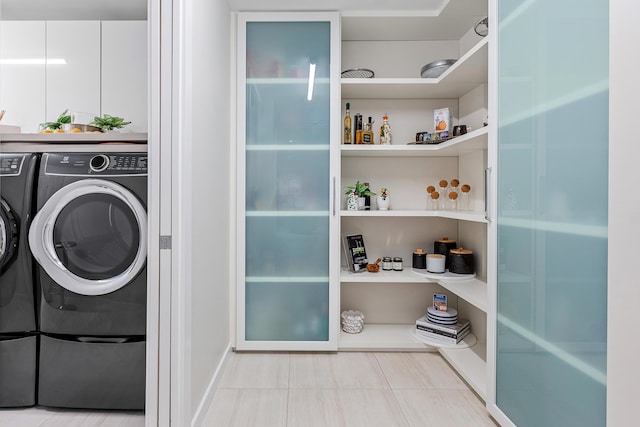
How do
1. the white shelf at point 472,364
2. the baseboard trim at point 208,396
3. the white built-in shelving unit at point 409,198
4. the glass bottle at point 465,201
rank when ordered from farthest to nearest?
1. the glass bottle at point 465,201
2. the white built-in shelving unit at point 409,198
3. the white shelf at point 472,364
4. the baseboard trim at point 208,396

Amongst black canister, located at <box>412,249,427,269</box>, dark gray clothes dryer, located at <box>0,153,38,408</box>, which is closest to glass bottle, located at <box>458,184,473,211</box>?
black canister, located at <box>412,249,427,269</box>

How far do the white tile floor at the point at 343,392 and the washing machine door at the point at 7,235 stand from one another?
1.21m

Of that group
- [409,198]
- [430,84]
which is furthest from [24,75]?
[409,198]

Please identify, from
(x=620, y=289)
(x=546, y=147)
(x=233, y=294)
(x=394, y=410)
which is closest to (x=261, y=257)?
(x=233, y=294)

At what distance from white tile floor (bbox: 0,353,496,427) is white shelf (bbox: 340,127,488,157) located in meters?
1.38

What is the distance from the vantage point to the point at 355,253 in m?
2.56

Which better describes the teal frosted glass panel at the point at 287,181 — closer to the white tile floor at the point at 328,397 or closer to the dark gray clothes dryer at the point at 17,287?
the white tile floor at the point at 328,397

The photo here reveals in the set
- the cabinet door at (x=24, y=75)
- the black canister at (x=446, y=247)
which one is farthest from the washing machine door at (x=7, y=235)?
the black canister at (x=446, y=247)

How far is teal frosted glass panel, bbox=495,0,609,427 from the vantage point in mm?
1062

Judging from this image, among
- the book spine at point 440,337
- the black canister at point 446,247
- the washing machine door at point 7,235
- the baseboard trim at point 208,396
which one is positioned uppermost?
the washing machine door at point 7,235

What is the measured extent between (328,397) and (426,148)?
1.65m

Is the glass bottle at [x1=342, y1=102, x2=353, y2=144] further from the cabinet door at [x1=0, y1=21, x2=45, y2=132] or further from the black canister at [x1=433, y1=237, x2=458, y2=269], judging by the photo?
the cabinet door at [x1=0, y1=21, x2=45, y2=132]

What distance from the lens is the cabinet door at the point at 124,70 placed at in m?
2.38

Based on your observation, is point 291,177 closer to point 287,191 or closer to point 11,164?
point 287,191
